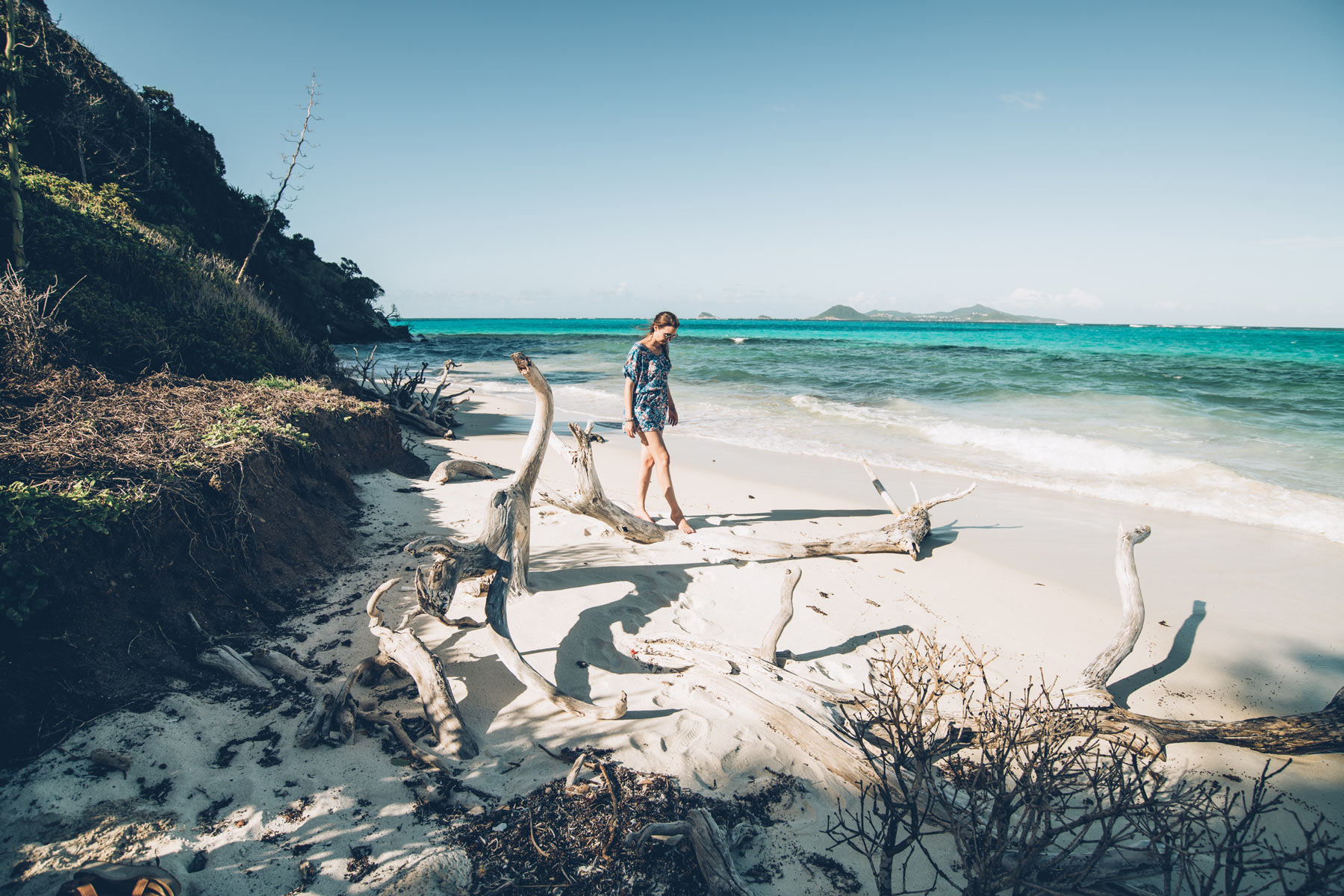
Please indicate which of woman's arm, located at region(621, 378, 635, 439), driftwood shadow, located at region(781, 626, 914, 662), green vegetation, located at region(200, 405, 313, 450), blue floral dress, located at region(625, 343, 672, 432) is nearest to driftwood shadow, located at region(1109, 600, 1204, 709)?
driftwood shadow, located at region(781, 626, 914, 662)

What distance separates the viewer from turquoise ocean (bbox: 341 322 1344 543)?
802 centimetres

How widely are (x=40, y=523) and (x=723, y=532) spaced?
4.31 metres

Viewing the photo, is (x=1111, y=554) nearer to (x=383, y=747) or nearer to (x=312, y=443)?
(x=383, y=747)

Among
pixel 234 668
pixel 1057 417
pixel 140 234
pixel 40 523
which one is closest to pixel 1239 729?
pixel 234 668

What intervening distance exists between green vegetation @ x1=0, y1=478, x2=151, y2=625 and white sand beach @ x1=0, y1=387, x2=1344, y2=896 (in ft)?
2.37

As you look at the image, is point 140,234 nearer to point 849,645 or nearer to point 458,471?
point 458,471

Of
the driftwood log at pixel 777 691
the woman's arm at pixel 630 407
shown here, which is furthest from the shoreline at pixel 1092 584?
the woman's arm at pixel 630 407

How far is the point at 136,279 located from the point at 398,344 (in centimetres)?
3368

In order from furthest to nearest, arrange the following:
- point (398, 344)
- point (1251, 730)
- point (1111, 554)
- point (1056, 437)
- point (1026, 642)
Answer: point (398, 344) < point (1056, 437) < point (1111, 554) < point (1026, 642) < point (1251, 730)

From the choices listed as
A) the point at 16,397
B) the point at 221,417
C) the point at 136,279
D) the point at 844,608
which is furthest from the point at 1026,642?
the point at 136,279

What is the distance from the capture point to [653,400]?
5562 mm

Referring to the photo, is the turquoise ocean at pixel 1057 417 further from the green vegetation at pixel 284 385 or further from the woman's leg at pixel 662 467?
the green vegetation at pixel 284 385

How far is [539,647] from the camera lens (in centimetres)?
365

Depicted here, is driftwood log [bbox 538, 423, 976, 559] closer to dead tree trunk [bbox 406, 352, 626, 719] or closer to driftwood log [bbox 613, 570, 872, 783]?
dead tree trunk [bbox 406, 352, 626, 719]
